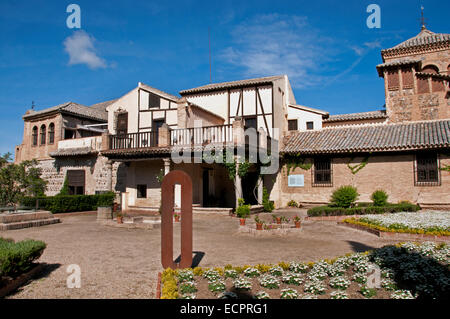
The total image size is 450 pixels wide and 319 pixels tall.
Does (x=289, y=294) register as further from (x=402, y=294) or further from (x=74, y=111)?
(x=74, y=111)

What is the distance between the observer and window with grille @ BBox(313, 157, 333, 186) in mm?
19305

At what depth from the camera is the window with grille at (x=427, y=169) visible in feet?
55.5

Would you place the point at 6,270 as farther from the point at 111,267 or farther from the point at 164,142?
the point at 164,142

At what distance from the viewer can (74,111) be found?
25.5 meters

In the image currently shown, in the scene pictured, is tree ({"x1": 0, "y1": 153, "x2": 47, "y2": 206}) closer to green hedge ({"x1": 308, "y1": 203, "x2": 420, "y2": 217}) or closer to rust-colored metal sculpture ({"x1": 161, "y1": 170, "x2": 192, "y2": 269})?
rust-colored metal sculpture ({"x1": 161, "y1": 170, "x2": 192, "y2": 269})

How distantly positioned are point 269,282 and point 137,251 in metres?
4.38

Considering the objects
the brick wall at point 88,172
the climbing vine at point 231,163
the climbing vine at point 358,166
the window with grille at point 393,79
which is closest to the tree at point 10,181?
the brick wall at point 88,172

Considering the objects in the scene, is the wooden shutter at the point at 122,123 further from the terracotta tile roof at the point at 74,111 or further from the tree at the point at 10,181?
the tree at the point at 10,181

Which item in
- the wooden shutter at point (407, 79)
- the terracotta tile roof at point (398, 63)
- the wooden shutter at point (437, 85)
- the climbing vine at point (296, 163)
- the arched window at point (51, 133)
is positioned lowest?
the climbing vine at point (296, 163)

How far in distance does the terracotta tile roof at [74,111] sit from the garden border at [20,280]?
69.7ft

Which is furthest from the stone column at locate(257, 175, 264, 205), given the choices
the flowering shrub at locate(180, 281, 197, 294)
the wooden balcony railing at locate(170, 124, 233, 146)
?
the flowering shrub at locate(180, 281, 197, 294)
